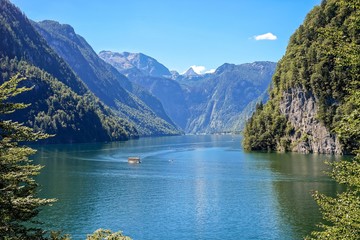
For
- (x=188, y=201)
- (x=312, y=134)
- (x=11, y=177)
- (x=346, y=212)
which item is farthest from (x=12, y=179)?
(x=312, y=134)

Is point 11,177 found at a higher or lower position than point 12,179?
higher

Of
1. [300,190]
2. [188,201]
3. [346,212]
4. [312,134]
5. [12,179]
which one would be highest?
[12,179]

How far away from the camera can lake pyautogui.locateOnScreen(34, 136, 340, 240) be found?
62.3 metres

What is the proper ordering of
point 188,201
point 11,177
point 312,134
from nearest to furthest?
point 11,177, point 188,201, point 312,134

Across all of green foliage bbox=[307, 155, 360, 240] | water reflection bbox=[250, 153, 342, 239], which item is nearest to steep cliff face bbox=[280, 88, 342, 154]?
water reflection bbox=[250, 153, 342, 239]

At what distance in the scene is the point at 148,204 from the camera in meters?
81.6

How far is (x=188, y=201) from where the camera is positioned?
273 feet

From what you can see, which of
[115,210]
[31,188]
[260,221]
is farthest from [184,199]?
[31,188]

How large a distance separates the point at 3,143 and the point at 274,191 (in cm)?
7696

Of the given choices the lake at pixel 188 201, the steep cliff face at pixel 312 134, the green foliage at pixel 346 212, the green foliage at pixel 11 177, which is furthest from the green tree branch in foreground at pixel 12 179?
the steep cliff face at pixel 312 134

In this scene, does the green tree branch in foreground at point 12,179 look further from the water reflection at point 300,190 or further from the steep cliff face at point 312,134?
the steep cliff face at point 312,134

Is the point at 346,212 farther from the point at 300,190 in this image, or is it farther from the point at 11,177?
the point at 300,190

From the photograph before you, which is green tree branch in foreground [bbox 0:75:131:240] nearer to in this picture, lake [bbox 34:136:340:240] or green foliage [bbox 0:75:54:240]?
green foliage [bbox 0:75:54:240]

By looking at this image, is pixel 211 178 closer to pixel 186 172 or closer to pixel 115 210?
pixel 186 172
